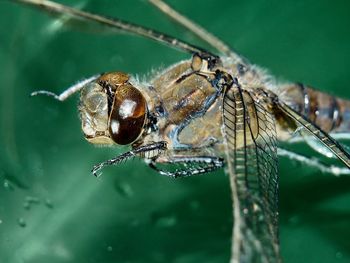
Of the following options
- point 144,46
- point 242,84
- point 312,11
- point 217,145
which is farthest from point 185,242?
point 312,11

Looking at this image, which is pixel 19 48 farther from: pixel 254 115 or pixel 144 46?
pixel 254 115

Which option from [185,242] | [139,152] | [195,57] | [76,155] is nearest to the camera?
[139,152]

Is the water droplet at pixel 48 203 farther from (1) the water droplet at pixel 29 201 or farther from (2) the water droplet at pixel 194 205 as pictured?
(2) the water droplet at pixel 194 205

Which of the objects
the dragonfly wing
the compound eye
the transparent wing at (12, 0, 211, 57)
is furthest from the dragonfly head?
the dragonfly wing

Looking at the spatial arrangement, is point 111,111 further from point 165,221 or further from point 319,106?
point 319,106

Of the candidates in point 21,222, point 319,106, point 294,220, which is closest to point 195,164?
point 294,220
